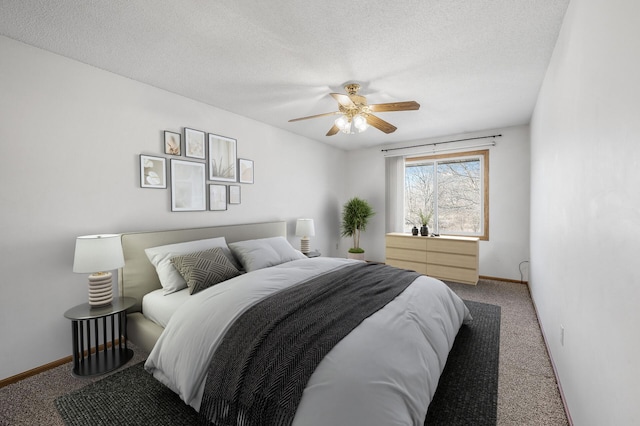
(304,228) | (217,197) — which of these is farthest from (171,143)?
(304,228)

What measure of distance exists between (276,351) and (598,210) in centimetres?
167

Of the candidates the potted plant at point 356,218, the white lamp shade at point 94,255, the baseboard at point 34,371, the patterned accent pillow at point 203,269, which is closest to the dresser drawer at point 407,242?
the potted plant at point 356,218

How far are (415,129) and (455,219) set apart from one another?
5.90ft

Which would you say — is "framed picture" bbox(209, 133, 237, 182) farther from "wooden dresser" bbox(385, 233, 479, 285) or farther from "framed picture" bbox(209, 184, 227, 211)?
"wooden dresser" bbox(385, 233, 479, 285)

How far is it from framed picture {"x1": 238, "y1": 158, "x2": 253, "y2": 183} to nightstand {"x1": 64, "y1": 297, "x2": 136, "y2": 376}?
1972 millimetres

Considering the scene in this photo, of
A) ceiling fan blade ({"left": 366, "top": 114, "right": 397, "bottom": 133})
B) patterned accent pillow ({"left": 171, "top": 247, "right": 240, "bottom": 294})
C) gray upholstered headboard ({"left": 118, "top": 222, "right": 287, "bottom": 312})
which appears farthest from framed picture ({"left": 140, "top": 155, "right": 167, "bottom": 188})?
ceiling fan blade ({"left": 366, "top": 114, "right": 397, "bottom": 133})

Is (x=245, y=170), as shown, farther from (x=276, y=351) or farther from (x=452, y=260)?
(x=452, y=260)

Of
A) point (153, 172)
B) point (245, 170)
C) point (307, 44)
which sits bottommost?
point (153, 172)

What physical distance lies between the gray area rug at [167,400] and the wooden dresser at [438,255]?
6.51 feet

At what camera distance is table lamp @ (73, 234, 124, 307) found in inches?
84.9

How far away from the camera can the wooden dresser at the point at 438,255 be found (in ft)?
13.8

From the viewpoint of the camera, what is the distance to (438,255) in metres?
4.44

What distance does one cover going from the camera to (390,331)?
1.65 meters

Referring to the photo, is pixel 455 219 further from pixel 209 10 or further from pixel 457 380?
pixel 209 10
